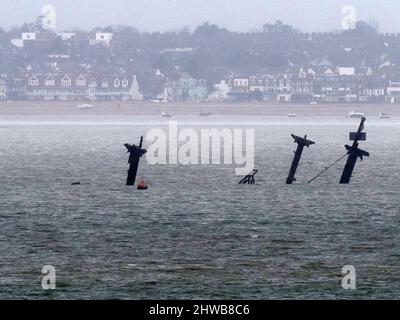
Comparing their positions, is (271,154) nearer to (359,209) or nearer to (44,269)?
(359,209)

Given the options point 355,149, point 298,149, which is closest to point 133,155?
point 298,149

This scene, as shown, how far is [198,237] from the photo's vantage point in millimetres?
58000

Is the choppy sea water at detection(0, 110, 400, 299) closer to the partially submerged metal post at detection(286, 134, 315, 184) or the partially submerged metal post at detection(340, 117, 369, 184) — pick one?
the partially submerged metal post at detection(286, 134, 315, 184)

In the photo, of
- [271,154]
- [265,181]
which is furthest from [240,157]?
[265,181]

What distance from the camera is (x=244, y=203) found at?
249 ft

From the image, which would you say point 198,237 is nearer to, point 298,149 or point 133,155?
point 133,155

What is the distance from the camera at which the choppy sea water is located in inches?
1750

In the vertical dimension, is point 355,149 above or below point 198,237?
above

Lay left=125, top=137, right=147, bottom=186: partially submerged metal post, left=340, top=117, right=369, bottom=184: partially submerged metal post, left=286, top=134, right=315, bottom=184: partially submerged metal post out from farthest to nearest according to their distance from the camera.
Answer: left=286, top=134, right=315, bottom=184: partially submerged metal post
left=125, top=137, right=147, bottom=186: partially submerged metal post
left=340, top=117, right=369, bottom=184: partially submerged metal post

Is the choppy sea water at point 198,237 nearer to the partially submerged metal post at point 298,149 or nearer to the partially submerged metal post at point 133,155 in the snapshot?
the partially submerged metal post at point 298,149

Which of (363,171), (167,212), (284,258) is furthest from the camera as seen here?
(363,171)

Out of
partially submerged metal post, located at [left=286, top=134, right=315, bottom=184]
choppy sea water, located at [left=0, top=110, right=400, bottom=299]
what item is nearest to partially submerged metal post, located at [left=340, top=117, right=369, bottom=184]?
choppy sea water, located at [left=0, top=110, right=400, bottom=299]

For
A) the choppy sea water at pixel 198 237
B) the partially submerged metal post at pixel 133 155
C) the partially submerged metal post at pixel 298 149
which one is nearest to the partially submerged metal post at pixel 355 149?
the choppy sea water at pixel 198 237

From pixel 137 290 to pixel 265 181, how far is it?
5312 centimetres
